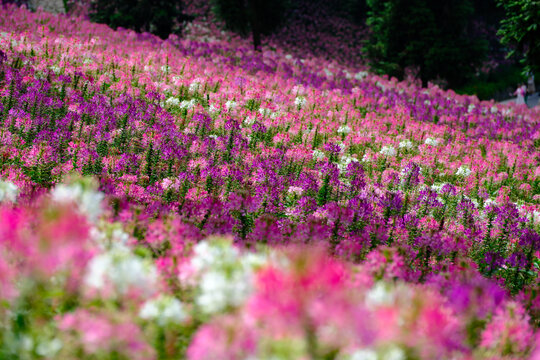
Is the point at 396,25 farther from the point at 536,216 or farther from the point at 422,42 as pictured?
the point at 536,216

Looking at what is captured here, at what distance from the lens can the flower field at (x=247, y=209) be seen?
5.45ft

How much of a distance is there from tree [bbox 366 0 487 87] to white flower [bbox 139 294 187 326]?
20273mm

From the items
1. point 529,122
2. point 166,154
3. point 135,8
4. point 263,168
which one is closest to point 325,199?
point 263,168

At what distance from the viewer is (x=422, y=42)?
20312 mm

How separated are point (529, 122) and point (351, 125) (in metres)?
6.80

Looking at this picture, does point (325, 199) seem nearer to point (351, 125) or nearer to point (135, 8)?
point (351, 125)

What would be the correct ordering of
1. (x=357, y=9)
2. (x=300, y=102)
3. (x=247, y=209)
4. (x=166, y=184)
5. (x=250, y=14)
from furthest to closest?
(x=357, y=9) < (x=250, y=14) < (x=300, y=102) < (x=166, y=184) < (x=247, y=209)

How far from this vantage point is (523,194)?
8.05 metres

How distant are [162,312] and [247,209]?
247 centimetres

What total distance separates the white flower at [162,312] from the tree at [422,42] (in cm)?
2027

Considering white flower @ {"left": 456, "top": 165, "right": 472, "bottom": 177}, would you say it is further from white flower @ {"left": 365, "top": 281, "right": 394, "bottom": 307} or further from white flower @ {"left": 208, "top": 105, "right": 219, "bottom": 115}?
white flower @ {"left": 365, "top": 281, "right": 394, "bottom": 307}

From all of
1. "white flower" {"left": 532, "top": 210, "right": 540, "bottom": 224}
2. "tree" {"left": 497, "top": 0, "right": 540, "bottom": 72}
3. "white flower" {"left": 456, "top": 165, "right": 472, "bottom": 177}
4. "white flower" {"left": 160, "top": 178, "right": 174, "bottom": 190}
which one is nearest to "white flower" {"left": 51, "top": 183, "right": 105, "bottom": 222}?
"white flower" {"left": 160, "top": 178, "right": 174, "bottom": 190}

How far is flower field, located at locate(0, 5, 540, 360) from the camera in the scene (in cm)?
166

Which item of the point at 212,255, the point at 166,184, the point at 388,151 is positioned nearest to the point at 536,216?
the point at 388,151
